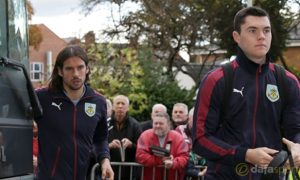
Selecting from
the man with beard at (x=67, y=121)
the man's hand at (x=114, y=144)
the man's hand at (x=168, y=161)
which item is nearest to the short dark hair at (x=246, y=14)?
the man with beard at (x=67, y=121)

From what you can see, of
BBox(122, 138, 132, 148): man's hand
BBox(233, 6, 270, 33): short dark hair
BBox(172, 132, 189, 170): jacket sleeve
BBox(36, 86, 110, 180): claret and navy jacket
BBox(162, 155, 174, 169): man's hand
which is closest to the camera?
BBox(233, 6, 270, 33): short dark hair

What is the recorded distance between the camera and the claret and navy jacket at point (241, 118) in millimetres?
3732

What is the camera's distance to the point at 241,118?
3734mm

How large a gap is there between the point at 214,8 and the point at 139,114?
9.67 meters

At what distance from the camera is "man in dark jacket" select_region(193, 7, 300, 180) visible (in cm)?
373

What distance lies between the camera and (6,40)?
3.45 m

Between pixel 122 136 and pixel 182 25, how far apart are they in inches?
825

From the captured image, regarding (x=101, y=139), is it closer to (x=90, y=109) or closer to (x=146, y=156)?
(x=90, y=109)

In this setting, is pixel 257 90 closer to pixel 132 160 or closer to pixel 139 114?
pixel 132 160

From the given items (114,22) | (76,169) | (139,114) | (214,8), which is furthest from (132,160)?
(114,22)

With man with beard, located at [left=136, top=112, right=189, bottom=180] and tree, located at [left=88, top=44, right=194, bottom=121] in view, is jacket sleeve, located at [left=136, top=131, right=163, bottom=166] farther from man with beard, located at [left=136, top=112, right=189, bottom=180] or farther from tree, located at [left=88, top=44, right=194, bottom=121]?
tree, located at [left=88, top=44, right=194, bottom=121]

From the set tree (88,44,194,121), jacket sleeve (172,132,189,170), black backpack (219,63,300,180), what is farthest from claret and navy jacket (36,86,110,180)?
tree (88,44,194,121)

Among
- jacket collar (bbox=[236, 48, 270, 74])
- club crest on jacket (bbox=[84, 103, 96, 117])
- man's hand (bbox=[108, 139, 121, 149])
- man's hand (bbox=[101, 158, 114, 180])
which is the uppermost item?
jacket collar (bbox=[236, 48, 270, 74])

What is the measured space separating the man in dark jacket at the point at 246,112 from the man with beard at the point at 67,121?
119cm
